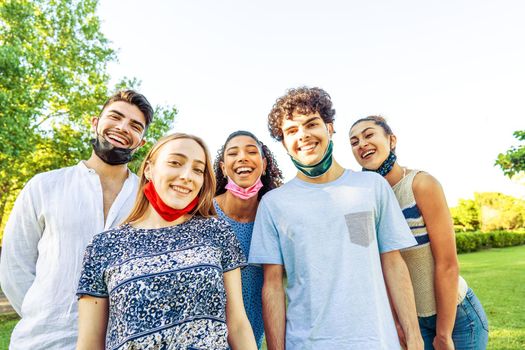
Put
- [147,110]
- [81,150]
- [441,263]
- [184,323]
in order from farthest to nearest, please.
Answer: [81,150] < [147,110] < [441,263] < [184,323]

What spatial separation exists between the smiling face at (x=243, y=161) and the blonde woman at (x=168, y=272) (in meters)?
0.99

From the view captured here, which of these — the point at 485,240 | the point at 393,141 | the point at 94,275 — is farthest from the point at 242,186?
the point at 485,240

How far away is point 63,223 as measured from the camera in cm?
291

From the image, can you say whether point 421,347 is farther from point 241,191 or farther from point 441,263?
point 241,191

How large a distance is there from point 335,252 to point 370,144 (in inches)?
43.4

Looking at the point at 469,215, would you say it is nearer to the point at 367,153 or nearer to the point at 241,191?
the point at 367,153

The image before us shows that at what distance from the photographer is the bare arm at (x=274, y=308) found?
105 inches

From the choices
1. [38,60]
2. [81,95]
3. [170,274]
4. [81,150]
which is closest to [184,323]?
[170,274]

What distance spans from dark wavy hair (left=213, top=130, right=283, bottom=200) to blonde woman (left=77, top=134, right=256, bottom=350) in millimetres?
1373

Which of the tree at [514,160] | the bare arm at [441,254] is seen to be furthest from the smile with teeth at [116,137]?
the tree at [514,160]

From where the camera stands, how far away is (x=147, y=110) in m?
3.49

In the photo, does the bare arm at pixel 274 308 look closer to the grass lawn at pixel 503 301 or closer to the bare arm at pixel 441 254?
the bare arm at pixel 441 254

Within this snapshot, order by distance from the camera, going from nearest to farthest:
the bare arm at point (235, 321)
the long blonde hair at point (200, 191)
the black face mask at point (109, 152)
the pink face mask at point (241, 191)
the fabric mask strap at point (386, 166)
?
the bare arm at point (235, 321) < the long blonde hair at point (200, 191) < the black face mask at point (109, 152) < the fabric mask strap at point (386, 166) < the pink face mask at point (241, 191)

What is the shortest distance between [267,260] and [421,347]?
3.68 feet
